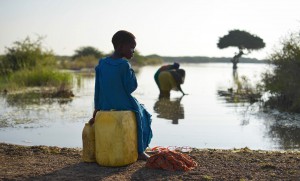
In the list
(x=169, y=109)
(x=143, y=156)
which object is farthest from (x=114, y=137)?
(x=169, y=109)

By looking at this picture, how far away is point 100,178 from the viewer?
4.75m

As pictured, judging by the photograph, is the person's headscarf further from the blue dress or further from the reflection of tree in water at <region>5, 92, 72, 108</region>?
the blue dress

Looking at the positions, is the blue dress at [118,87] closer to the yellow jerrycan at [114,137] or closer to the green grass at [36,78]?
the yellow jerrycan at [114,137]

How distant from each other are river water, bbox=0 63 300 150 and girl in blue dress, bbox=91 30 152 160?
206 cm

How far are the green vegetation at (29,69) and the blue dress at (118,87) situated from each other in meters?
12.5

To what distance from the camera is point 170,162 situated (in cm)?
515

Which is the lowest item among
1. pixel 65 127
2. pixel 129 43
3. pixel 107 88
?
pixel 65 127

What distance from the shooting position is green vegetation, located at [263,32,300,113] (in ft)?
37.9

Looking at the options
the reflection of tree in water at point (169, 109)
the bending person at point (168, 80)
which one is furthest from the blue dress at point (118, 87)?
the bending person at point (168, 80)

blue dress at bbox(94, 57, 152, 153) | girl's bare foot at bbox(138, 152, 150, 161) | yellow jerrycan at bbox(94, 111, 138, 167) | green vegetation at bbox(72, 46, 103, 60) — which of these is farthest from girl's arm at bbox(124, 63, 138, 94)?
green vegetation at bbox(72, 46, 103, 60)

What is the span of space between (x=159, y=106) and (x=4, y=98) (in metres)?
5.18

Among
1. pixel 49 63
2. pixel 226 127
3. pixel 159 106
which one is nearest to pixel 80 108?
pixel 159 106

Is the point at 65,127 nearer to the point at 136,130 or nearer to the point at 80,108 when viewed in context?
the point at 80,108

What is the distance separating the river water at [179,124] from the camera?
25.0 ft
